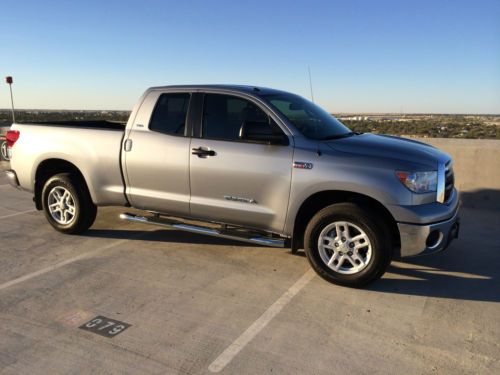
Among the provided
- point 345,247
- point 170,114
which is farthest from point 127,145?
point 345,247

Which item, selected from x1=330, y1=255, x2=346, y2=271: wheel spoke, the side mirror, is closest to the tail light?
the side mirror

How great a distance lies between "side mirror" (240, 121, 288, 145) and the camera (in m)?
4.33

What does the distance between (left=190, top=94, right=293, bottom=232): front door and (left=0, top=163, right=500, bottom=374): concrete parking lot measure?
610 millimetres

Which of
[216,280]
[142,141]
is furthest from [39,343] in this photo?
[142,141]

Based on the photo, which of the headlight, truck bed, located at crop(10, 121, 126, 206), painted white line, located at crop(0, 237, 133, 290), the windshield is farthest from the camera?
truck bed, located at crop(10, 121, 126, 206)

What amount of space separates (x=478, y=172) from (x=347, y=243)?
4.56 m

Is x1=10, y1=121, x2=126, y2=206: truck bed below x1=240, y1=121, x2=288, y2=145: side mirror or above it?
below

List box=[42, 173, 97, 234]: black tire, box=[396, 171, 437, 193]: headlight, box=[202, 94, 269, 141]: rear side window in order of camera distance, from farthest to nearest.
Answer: box=[42, 173, 97, 234]: black tire, box=[202, 94, 269, 141]: rear side window, box=[396, 171, 437, 193]: headlight

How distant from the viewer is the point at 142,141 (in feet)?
16.7

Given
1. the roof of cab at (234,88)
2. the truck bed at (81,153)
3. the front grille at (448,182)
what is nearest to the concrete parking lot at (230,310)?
the truck bed at (81,153)

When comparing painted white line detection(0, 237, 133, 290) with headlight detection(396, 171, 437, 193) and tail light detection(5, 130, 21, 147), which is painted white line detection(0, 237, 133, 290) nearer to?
tail light detection(5, 130, 21, 147)

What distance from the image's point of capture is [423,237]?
3916mm

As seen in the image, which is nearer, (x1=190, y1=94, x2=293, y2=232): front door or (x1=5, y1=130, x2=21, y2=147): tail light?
(x1=190, y1=94, x2=293, y2=232): front door

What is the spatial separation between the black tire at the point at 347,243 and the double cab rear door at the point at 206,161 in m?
0.37
